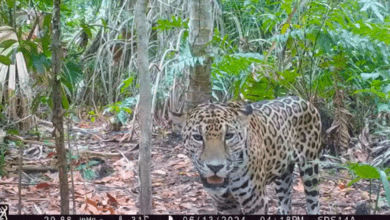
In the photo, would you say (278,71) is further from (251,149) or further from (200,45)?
(251,149)

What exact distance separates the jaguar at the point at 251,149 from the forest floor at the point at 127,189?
32 centimetres

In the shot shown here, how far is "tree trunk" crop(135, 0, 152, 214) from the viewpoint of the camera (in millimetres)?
3178

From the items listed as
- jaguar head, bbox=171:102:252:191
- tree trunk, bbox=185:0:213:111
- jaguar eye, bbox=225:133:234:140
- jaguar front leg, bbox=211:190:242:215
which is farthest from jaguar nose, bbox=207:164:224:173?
tree trunk, bbox=185:0:213:111

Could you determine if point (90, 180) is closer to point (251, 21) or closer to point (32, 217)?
point (32, 217)

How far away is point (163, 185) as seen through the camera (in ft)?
→ 17.6

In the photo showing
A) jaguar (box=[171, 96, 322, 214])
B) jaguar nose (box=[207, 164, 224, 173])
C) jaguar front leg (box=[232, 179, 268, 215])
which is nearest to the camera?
jaguar nose (box=[207, 164, 224, 173])

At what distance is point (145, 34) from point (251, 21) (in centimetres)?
553

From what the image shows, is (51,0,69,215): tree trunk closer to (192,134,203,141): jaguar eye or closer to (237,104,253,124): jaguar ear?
(192,134,203,141): jaguar eye

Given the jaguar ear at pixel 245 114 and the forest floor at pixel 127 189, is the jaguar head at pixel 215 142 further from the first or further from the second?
the forest floor at pixel 127 189

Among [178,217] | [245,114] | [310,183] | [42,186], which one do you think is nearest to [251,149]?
[245,114]

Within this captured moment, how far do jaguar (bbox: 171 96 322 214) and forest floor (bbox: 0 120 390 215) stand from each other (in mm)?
316

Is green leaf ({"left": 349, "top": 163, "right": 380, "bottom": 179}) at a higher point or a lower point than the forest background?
lower

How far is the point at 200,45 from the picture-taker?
483 cm

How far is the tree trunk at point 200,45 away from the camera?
479 centimetres
